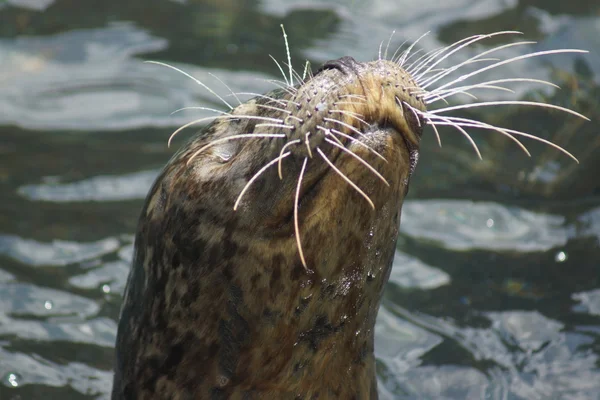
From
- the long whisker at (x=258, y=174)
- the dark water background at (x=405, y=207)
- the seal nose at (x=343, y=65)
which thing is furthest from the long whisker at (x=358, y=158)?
the dark water background at (x=405, y=207)

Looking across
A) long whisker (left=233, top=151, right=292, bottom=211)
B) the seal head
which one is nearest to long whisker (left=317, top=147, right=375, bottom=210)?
the seal head

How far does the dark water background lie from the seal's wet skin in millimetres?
1330

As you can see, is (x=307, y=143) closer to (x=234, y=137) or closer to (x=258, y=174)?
(x=258, y=174)

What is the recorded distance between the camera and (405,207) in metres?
6.07

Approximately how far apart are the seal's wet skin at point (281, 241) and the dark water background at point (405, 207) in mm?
1330

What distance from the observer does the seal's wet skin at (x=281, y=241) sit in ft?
9.10

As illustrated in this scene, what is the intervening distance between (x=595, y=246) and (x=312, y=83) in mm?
3285

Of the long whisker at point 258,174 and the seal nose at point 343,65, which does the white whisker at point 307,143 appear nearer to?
the long whisker at point 258,174

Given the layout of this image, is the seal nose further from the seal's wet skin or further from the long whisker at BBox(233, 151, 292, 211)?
the long whisker at BBox(233, 151, 292, 211)

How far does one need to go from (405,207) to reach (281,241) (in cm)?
329

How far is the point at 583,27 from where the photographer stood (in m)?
7.96

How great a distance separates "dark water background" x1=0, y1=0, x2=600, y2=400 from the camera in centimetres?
479

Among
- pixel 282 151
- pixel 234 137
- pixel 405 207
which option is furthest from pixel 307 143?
pixel 405 207

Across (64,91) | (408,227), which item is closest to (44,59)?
(64,91)
